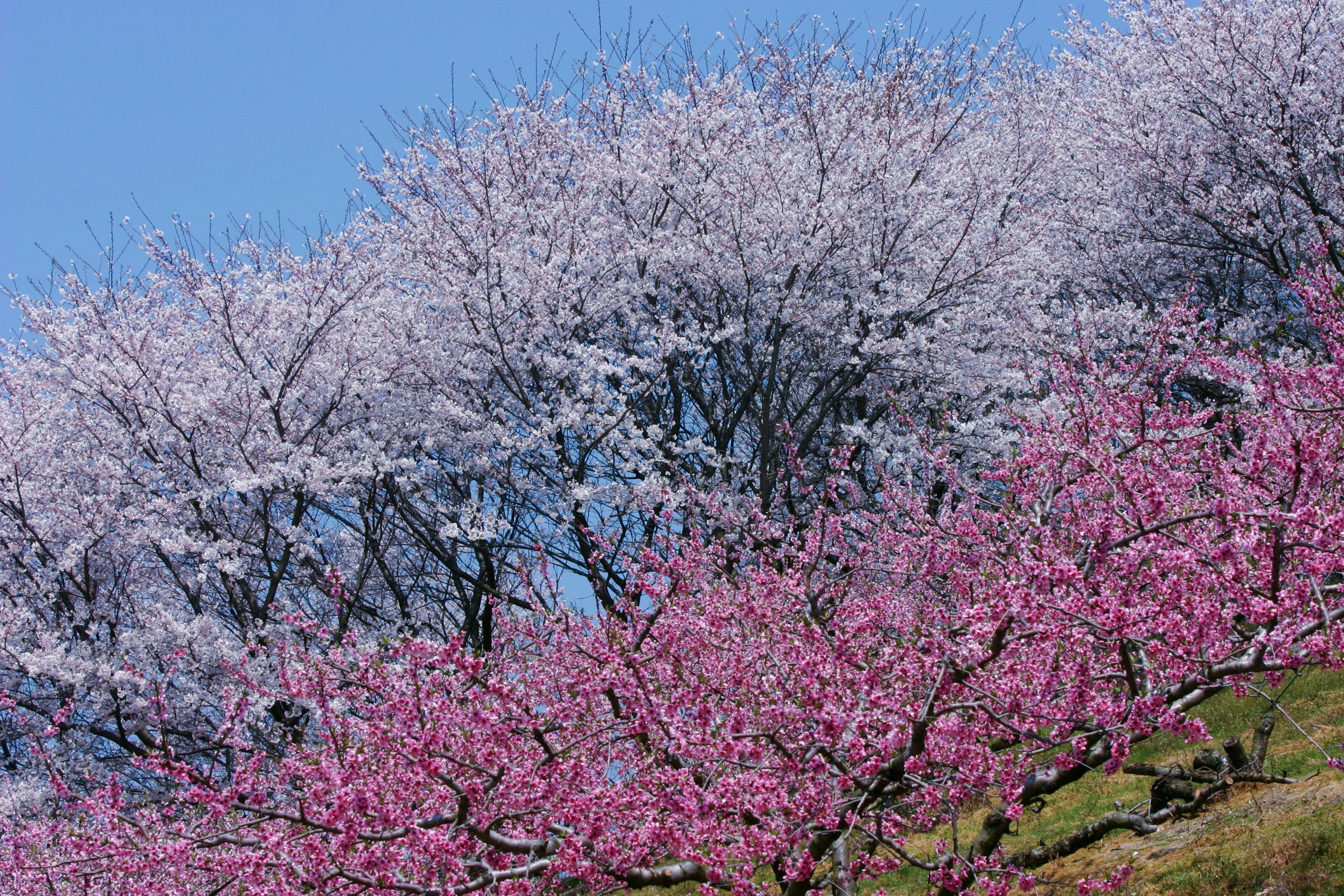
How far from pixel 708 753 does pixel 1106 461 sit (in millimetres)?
3049

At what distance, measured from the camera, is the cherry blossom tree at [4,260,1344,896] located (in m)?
4.78

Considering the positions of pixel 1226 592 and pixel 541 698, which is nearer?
pixel 1226 592

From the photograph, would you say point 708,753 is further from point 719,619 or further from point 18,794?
point 18,794

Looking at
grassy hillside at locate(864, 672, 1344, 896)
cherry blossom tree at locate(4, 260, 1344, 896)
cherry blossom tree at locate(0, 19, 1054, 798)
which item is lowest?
grassy hillside at locate(864, 672, 1344, 896)

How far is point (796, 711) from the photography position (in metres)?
5.19

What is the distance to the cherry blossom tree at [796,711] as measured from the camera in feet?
15.7

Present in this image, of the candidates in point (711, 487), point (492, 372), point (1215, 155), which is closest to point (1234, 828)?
point (711, 487)

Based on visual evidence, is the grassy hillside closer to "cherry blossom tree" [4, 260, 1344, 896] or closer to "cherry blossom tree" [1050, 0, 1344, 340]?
"cherry blossom tree" [4, 260, 1344, 896]

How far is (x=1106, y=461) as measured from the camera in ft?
19.8

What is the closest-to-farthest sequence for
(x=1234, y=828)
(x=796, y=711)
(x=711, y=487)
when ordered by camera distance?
(x=796, y=711), (x=1234, y=828), (x=711, y=487)

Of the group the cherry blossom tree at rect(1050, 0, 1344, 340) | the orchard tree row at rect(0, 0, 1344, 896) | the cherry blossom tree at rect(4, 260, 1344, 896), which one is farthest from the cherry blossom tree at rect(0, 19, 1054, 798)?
the cherry blossom tree at rect(4, 260, 1344, 896)

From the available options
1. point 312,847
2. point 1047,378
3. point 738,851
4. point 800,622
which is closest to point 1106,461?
point 800,622

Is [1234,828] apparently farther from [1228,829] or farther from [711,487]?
[711,487]

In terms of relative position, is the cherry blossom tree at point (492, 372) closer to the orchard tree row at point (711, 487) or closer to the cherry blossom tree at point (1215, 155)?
the orchard tree row at point (711, 487)
